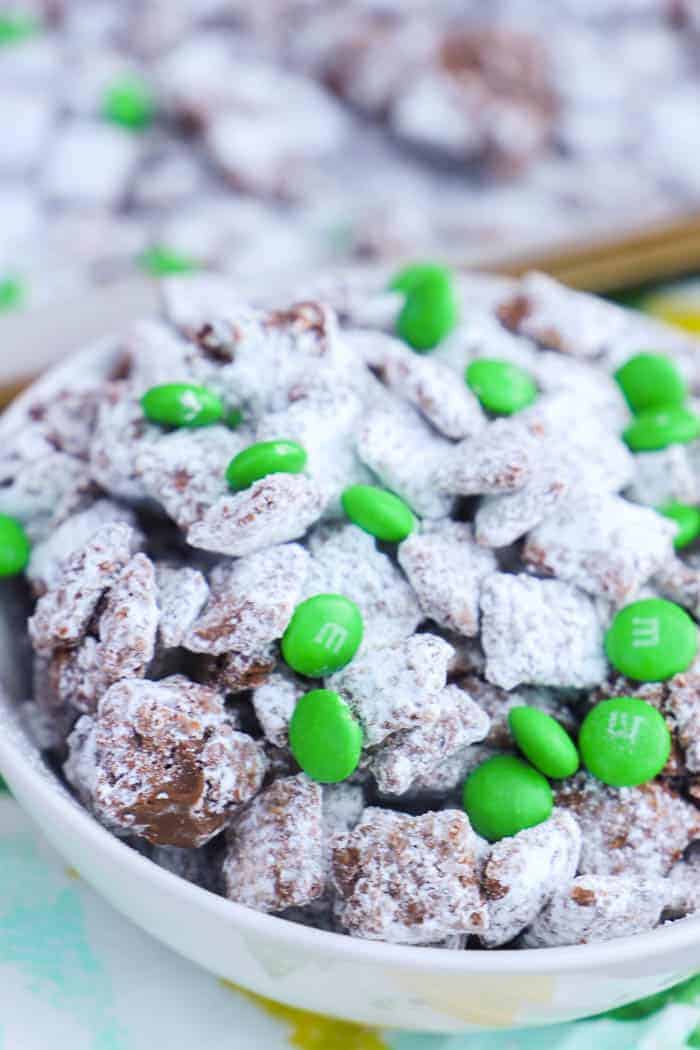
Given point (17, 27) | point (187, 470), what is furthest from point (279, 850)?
point (17, 27)

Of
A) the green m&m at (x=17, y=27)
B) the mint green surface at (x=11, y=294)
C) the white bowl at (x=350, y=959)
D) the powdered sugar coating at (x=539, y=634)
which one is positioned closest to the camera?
the white bowl at (x=350, y=959)

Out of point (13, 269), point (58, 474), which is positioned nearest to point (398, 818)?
point (58, 474)

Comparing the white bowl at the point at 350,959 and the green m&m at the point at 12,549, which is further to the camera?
the green m&m at the point at 12,549

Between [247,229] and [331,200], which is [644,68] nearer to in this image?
[331,200]

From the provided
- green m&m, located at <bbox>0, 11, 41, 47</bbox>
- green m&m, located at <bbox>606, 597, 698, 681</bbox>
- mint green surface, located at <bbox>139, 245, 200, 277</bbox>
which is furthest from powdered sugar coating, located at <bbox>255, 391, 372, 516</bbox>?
green m&m, located at <bbox>0, 11, 41, 47</bbox>

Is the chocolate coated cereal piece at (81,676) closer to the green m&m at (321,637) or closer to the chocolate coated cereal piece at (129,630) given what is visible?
the chocolate coated cereal piece at (129,630)

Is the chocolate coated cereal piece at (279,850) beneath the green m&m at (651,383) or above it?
beneath

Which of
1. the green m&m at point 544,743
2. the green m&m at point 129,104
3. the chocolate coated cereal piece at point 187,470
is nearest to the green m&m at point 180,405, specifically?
the chocolate coated cereal piece at point 187,470
